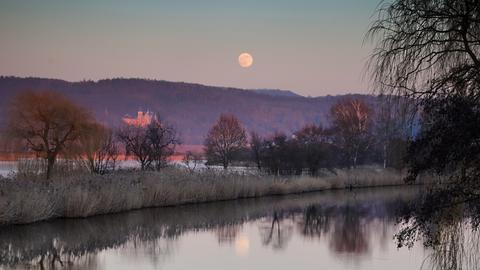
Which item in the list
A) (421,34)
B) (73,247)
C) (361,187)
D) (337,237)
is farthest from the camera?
(361,187)

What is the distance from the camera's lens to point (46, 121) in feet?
97.6

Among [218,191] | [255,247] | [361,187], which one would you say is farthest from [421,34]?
[361,187]

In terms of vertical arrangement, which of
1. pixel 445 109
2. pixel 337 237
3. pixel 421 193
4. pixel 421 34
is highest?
pixel 421 34

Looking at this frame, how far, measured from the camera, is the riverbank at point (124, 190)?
732 inches

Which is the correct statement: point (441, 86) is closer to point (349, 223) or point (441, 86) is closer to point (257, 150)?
point (349, 223)

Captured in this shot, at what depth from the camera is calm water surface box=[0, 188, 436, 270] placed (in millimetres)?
13625

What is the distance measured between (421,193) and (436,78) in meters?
2.04

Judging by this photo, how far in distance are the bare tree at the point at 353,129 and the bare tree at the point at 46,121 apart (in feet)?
92.4

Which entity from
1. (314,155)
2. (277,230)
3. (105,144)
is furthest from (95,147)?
(314,155)

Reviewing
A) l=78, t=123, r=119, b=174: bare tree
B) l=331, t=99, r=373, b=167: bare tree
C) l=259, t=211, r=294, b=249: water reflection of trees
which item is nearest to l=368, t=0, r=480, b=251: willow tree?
l=259, t=211, r=294, b=249: water reflection of trees

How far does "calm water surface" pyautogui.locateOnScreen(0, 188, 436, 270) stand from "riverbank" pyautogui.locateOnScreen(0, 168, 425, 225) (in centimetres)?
57

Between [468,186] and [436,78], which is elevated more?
[436,78]

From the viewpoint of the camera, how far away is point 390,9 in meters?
8.54

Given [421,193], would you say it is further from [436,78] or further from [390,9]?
[390,9]
